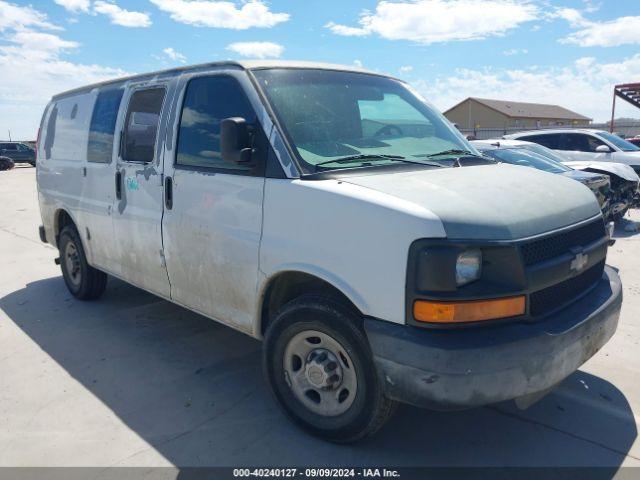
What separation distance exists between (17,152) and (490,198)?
35803 millimetres

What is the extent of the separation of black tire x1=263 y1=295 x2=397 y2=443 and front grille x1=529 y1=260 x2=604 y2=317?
0.87 m

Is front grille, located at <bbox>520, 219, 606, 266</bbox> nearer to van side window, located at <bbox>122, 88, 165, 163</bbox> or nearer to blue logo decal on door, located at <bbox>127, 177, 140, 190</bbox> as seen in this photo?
van side window, located at <bbox>122, 88, 165, 163</bbox>

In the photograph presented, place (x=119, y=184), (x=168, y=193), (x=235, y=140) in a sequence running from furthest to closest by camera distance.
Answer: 1. (x=119, y=184)
2. (x=168, y=193)
3. (x=235, y=140)

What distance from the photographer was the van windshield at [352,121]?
315 cm

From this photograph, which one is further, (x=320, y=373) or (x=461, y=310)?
(x=320, y=373)

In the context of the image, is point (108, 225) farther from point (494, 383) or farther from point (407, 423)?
point (494, 383)

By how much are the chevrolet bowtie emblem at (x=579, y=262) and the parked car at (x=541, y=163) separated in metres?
5.32

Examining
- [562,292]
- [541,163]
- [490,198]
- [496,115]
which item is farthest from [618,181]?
[496,115]

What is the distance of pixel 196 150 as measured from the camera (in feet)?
12.0

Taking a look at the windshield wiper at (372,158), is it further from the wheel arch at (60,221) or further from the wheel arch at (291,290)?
the wheel arch at (60,221)

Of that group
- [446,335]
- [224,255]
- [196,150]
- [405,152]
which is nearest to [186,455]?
[224,255]

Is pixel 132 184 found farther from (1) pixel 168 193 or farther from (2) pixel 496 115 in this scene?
(2) pixel 496 115

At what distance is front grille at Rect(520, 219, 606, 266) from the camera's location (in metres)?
2.60

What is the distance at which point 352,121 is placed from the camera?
347cm
